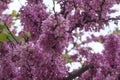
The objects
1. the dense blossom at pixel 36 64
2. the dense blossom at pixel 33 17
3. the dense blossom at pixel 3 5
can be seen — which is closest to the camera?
the dense blossom at pixel 36 64

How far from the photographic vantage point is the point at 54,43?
446 cm

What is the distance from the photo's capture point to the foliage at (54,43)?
4483 millimetres

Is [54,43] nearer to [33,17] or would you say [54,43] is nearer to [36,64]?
[36,64]

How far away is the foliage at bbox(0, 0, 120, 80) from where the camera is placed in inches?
177

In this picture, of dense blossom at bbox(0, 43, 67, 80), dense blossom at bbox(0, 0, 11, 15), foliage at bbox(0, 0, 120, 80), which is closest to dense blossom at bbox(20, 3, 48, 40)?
foliage at bbox(0, 0, 120, 80)

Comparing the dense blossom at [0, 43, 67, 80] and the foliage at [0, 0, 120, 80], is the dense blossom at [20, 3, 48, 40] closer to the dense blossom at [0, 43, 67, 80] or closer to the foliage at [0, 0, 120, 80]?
the foliage at [0, 0, 120, 80]

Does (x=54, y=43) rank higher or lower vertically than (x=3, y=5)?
lower

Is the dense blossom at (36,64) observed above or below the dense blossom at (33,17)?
below

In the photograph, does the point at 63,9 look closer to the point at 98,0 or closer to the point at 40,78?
the point at 98,0

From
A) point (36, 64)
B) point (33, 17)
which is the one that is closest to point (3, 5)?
point (33, 17)

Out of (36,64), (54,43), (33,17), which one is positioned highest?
(33,17)

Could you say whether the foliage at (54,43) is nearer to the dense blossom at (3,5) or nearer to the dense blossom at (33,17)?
the dense blossom at (33,17)

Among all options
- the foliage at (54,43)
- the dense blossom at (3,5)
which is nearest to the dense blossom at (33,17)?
the foliage at (54,43)

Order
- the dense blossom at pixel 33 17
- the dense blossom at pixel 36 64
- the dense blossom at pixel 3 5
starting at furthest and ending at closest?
the dense blossom at pixel 3 5
the dense blossom at pixel 33 17
the dense blossom at pixel 36 64
